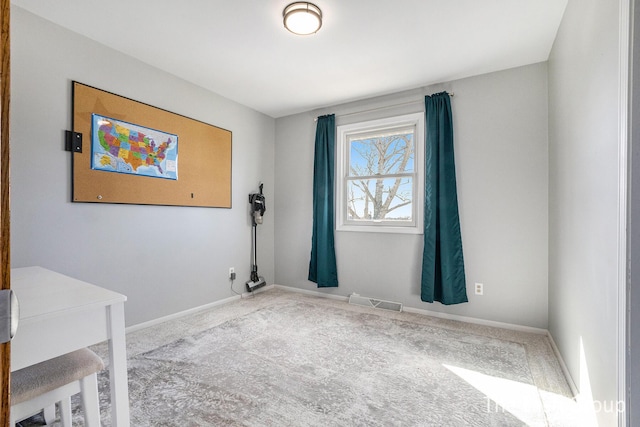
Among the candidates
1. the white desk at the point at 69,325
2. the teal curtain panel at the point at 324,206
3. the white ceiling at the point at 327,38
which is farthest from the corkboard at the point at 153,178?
the white desk at the point at 69,325

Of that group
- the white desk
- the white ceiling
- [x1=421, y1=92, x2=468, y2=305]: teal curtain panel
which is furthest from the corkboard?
[x1=421, y1=92, x2=468, y2=305]: teal curtain panel

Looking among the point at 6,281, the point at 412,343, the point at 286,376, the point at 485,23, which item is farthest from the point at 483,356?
the point at 6,281

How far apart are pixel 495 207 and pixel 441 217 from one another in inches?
20.2

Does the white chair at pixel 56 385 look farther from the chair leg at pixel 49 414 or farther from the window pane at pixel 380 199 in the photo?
the window pane at pixel 380 199

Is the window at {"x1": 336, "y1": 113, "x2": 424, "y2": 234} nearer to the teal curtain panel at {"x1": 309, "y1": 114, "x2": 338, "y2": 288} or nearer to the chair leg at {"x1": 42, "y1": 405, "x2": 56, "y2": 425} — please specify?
the teal curtain panel at {"x1": 309, "y1": 114, "x2": 338, "y2": 288}

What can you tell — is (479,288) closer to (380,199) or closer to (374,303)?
(374,303)

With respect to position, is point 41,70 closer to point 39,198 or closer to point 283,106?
point 39,198

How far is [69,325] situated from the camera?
1.04 meters

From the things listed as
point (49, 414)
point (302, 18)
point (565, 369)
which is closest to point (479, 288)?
point (565, 369)

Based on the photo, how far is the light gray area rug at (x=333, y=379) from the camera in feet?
5.21

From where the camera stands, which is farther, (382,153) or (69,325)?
(382,153)

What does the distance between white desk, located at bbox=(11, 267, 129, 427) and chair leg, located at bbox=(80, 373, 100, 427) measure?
4.9 inches

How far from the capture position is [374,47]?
2.51 metres

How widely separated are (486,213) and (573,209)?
107cm
